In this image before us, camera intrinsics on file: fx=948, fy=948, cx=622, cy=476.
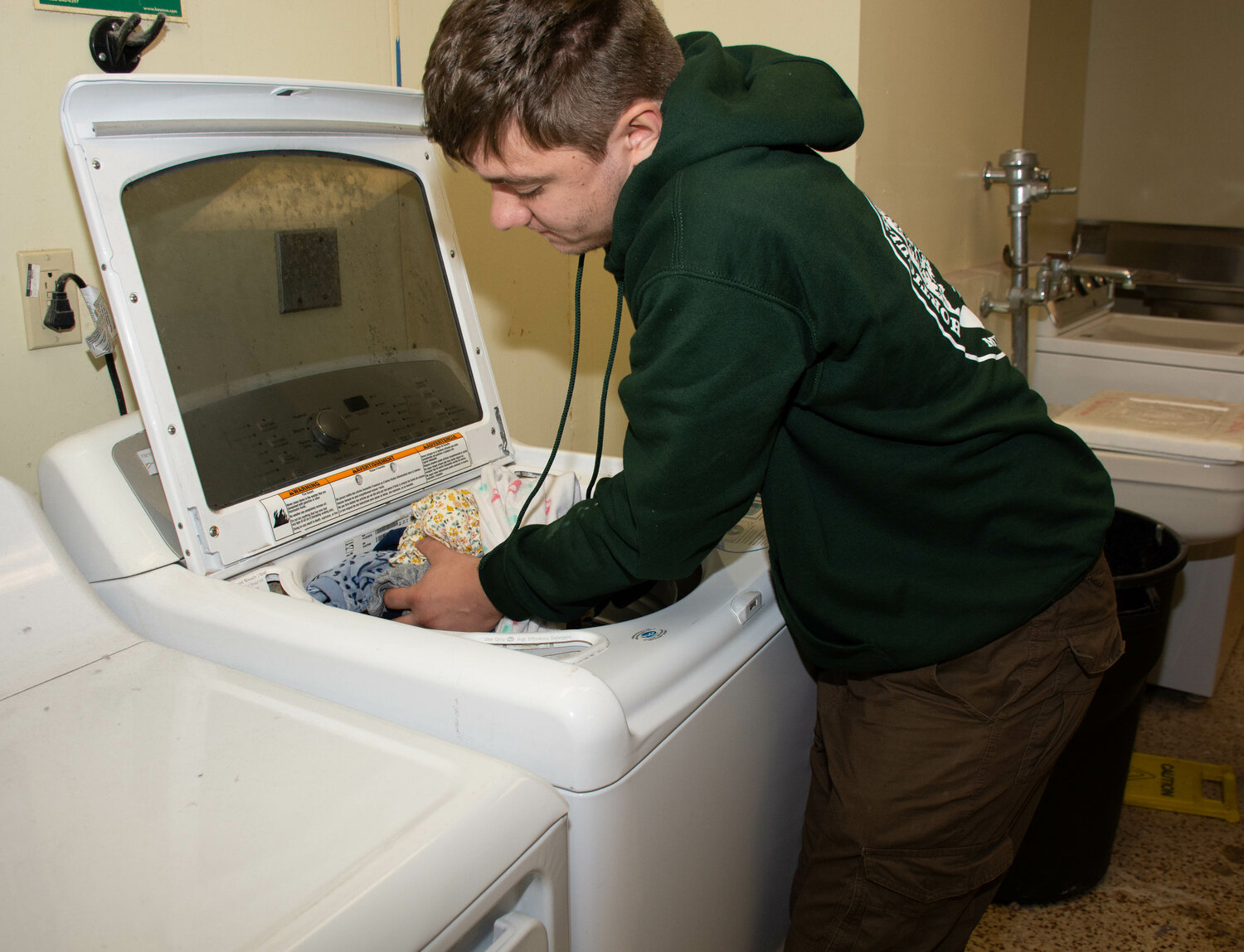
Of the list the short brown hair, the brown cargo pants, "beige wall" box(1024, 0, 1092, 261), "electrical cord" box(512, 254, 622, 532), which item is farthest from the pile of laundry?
"beige wall" box(1024, 0, 1092, 261)

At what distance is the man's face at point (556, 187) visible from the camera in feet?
2.60

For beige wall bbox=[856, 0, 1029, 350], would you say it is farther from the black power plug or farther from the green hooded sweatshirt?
the black power plug

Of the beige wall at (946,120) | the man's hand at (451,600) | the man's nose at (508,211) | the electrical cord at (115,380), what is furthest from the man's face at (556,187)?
the beige wall at (946,120)

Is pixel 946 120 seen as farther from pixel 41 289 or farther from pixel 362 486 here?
pixel 41 289

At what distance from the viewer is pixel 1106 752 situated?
150 cm

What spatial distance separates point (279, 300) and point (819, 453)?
0.66 metres

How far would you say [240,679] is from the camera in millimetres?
847

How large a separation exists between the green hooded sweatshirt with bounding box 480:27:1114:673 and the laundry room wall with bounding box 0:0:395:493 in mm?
635

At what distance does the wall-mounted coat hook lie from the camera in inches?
44.0

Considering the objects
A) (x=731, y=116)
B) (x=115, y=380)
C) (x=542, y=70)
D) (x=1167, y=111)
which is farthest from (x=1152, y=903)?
(x=1167, y=111)

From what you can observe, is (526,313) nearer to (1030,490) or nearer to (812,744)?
(812,744)

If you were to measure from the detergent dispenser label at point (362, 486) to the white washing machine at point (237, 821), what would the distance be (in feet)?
0.68

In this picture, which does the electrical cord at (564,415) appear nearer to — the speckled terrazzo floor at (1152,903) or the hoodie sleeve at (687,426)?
the hoodie sleeve at (687,426)

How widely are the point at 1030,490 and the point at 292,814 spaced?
2.31ft
